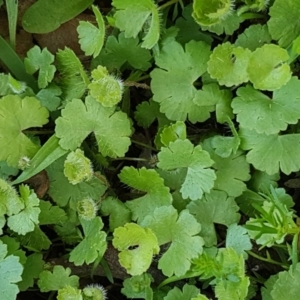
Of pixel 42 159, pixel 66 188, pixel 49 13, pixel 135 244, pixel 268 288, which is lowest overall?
pixel 268 288

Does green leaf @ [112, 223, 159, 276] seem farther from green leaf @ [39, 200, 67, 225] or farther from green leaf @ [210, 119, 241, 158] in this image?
green leaf @ [210, 119, 241, 158]

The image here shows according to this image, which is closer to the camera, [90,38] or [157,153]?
[90,38]

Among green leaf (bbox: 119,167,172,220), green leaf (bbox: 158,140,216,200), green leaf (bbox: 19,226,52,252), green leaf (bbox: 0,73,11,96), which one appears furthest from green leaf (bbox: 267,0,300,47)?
green leaf (bbox: 19,226,52,252)

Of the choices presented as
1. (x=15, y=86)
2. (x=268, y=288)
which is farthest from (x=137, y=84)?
(x=268, y=288)

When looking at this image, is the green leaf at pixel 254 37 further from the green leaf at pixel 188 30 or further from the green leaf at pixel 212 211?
the green leaf at pixel 212 211

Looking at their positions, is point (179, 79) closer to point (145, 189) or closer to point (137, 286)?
point (145, 189)

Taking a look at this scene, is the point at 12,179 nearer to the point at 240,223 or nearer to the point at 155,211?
the point at 155,211

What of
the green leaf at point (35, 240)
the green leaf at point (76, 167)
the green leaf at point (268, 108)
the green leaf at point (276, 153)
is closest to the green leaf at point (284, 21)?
the green leaf at point (268, 108)
